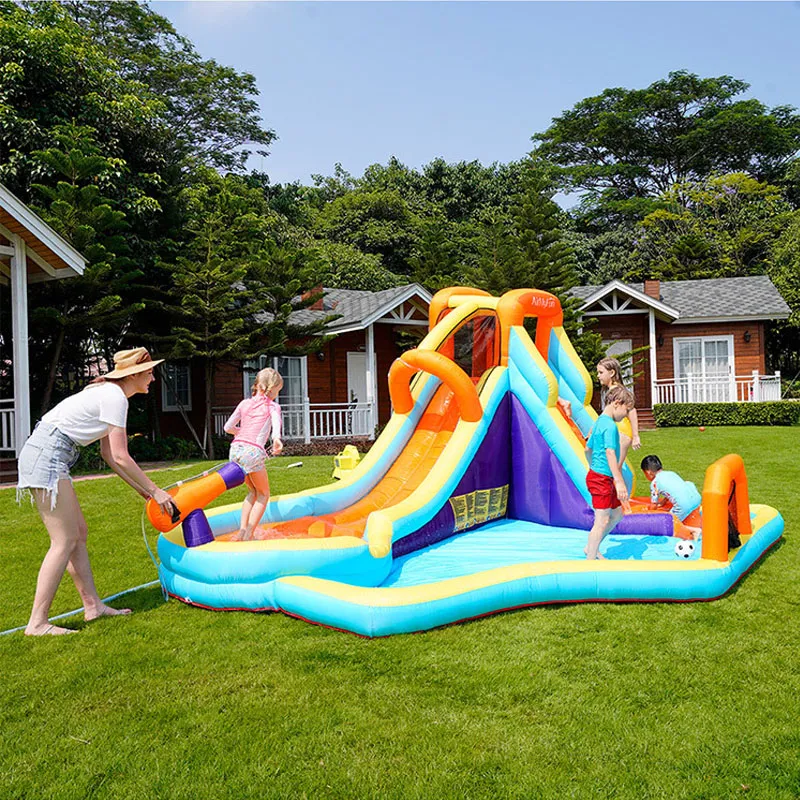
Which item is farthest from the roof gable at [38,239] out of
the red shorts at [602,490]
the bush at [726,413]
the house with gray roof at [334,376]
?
the bush at [726,413]

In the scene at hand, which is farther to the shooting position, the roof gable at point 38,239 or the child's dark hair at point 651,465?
the roof gable at point 38,239

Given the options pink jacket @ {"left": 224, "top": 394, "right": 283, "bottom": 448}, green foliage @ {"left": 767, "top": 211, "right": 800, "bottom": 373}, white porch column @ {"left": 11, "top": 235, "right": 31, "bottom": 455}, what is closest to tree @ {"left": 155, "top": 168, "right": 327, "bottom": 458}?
white porch column @ {"left": 11, "top": 235, "right": 31, "bottom": 455}

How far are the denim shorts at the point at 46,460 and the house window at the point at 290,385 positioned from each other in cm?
1325

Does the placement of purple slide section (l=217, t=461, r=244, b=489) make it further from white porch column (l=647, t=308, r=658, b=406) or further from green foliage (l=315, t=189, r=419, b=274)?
green foliage (l=315, t=189, r=419, b=274)

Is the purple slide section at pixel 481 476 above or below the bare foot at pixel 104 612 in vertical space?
above

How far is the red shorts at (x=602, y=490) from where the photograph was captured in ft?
19.0

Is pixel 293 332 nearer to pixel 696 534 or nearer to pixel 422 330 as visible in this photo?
pixel 422 330

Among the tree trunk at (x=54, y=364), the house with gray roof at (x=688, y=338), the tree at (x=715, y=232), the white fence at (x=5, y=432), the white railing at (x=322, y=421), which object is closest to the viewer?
the white fence at (x=5, y=432)

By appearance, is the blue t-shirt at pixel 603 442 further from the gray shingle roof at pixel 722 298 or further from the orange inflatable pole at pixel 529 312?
the gray shingle roof at pixel 722 298

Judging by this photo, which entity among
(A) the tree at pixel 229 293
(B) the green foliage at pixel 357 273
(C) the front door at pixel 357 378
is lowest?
(C) the front door at pixel 357 378

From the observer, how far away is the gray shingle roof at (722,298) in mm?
23797

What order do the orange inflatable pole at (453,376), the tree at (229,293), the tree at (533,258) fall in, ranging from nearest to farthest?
1. the orange inflatable pole at (453,376)
2. the tree at (229,293)
3. the tree at (533,258)

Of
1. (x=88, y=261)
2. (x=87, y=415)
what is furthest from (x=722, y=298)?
(x=87, y=415)

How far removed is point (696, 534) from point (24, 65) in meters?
17.1
